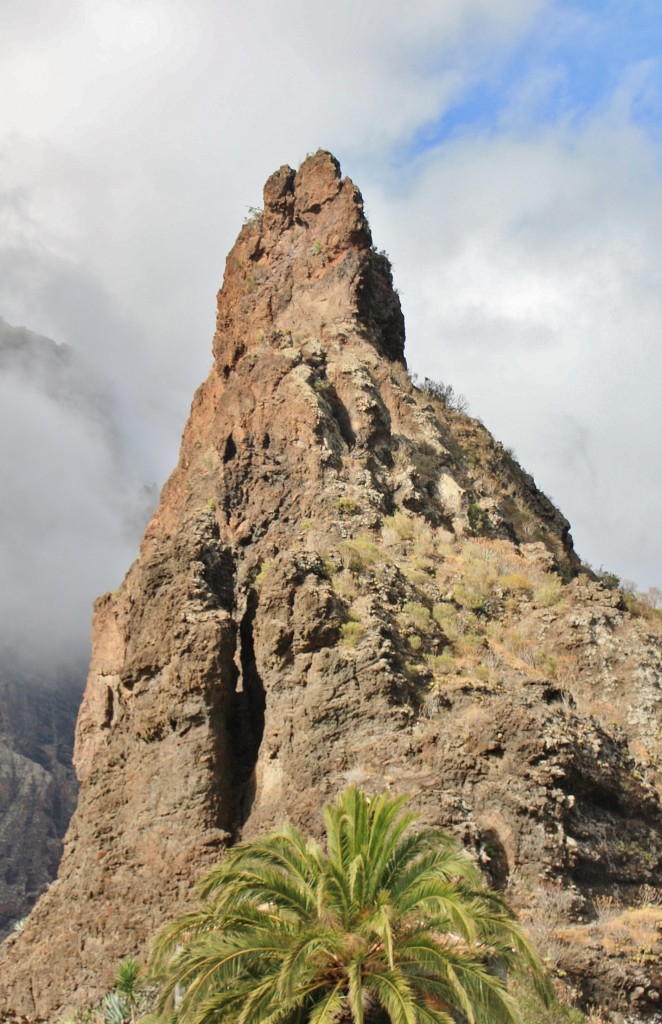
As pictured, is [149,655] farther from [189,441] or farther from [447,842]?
[189,441]

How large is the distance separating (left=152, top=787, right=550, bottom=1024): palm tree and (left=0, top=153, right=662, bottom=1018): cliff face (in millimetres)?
2667

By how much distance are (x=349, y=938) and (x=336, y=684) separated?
702 centimetres

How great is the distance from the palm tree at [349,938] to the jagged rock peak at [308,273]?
71.9 ft

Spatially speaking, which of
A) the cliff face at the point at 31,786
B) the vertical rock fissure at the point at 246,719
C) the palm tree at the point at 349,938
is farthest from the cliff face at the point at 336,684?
the cliff face at the point at 31,786

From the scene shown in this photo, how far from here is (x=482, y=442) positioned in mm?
35312

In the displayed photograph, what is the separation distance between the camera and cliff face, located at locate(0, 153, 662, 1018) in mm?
16172

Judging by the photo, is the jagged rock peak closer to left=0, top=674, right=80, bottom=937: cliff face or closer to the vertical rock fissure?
the vertical rock fissure

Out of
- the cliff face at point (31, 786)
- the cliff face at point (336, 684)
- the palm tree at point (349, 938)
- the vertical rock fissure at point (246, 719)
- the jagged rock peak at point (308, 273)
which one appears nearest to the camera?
the palm tree at point (349, 938)

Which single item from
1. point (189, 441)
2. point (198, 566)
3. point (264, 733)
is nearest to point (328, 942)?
point (264, 733)

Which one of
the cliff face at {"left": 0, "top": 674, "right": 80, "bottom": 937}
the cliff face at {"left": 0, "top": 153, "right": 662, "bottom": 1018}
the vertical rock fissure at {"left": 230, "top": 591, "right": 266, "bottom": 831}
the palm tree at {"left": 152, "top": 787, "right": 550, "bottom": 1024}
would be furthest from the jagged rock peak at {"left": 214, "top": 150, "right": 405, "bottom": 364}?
the cliff face at {"left": 0, "top": 674, "right": 80, "bottom": 937}

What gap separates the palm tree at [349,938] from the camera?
11.1 m

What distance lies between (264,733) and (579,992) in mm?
8251

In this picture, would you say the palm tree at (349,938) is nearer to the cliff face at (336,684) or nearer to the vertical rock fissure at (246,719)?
the cliff face at (336,684)

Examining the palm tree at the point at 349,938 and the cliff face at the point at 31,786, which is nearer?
the palm tree at the point at 349,938
